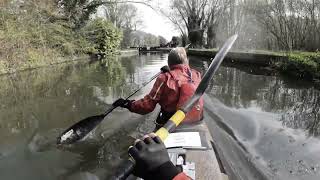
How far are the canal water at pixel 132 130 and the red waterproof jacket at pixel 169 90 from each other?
1.06 meters

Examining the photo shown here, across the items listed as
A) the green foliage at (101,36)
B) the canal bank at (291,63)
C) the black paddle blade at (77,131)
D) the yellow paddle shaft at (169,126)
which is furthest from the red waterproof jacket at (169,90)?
the green foliage at (101,36)

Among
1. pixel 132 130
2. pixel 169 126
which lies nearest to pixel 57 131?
pixel 132 130

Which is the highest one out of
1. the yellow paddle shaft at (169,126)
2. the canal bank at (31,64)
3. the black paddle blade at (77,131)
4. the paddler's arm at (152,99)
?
the yellow paddle shaft at (169,126)

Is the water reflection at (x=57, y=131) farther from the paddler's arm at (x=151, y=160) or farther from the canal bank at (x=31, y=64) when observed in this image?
the canal bank at (x=31, y=64)

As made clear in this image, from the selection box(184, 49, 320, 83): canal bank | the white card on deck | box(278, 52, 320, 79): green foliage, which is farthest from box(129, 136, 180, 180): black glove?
box(278, 52, 320, 79): green foliage

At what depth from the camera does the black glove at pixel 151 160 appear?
162cm

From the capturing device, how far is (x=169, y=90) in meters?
4.75

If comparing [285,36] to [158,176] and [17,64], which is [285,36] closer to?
[17,64]

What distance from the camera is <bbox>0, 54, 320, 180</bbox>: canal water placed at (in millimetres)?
5156

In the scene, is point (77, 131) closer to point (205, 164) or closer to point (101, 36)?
point (205, 164)

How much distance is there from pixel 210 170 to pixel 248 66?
60.5ft

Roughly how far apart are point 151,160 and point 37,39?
79.1ft

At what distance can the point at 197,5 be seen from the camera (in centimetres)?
4822

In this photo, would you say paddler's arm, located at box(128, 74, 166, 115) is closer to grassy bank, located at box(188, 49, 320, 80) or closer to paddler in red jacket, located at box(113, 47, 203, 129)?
paddler in red jacket, located at box(113, 47, 203, 129)
